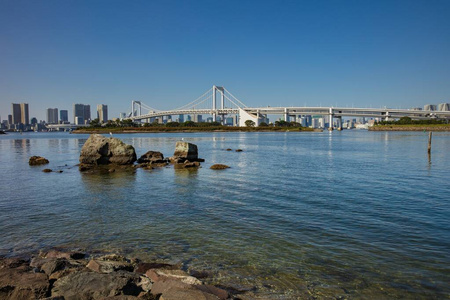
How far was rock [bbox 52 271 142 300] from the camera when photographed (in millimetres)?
4168

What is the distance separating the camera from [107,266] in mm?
5176

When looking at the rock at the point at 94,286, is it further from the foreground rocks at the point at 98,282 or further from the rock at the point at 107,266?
the rock at the point at 107,266

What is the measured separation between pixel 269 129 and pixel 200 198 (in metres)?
110

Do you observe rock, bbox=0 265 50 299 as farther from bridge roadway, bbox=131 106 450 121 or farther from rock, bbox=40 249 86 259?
bridge roadway, bbox=131 106 450 121

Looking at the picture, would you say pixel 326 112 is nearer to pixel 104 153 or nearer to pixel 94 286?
pixel 104 153

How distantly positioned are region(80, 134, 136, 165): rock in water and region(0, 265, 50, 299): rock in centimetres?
1713

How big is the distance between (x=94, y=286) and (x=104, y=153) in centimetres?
1866

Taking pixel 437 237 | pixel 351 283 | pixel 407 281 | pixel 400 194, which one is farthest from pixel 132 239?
pixel 400 194

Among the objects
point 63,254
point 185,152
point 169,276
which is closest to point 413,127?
point 185,152

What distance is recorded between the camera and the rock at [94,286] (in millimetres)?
4168

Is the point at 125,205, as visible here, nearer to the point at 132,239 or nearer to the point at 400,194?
the point at 132,239

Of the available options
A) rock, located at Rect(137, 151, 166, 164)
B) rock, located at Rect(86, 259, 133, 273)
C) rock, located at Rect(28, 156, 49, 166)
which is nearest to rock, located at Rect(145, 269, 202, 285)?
rock, located at Rect(86, 259, 133, 273)

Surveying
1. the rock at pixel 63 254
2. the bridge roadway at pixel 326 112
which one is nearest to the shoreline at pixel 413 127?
the bridge roadway at pixel 326 112

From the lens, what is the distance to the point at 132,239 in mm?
7059
